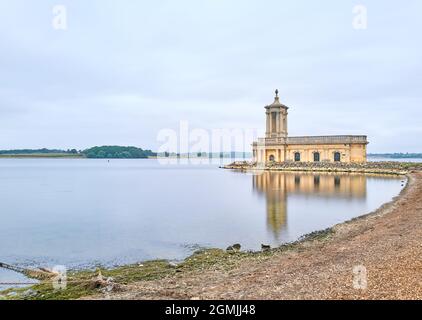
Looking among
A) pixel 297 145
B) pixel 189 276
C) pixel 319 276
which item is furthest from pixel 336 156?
pixel 319 276

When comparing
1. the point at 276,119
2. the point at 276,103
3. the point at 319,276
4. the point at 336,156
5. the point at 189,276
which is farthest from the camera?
the point at 276,119

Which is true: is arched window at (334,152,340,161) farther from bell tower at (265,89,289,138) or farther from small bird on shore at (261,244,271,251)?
small bird on shore at (261,244,271,251)

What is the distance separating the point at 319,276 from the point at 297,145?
7111 cm

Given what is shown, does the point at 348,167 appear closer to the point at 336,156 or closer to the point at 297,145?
the point at 336,156

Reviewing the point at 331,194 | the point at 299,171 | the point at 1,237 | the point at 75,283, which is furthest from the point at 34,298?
the point at 299,171

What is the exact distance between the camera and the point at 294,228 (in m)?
19.5

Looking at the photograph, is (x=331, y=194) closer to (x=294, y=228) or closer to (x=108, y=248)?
(x=294, y=228)

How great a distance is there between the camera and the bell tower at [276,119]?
260 ft

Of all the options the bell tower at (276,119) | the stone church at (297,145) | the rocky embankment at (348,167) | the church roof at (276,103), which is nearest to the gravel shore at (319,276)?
the rocky embankment at (348,167)

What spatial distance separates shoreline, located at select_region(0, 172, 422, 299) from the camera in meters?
9.33

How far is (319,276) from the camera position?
382 inches

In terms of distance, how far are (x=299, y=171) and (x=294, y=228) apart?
2052 inches

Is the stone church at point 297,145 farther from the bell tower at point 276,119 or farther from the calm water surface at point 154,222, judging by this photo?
the calm water surface at point 154,222

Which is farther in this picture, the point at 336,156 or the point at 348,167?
the point at 336,156
